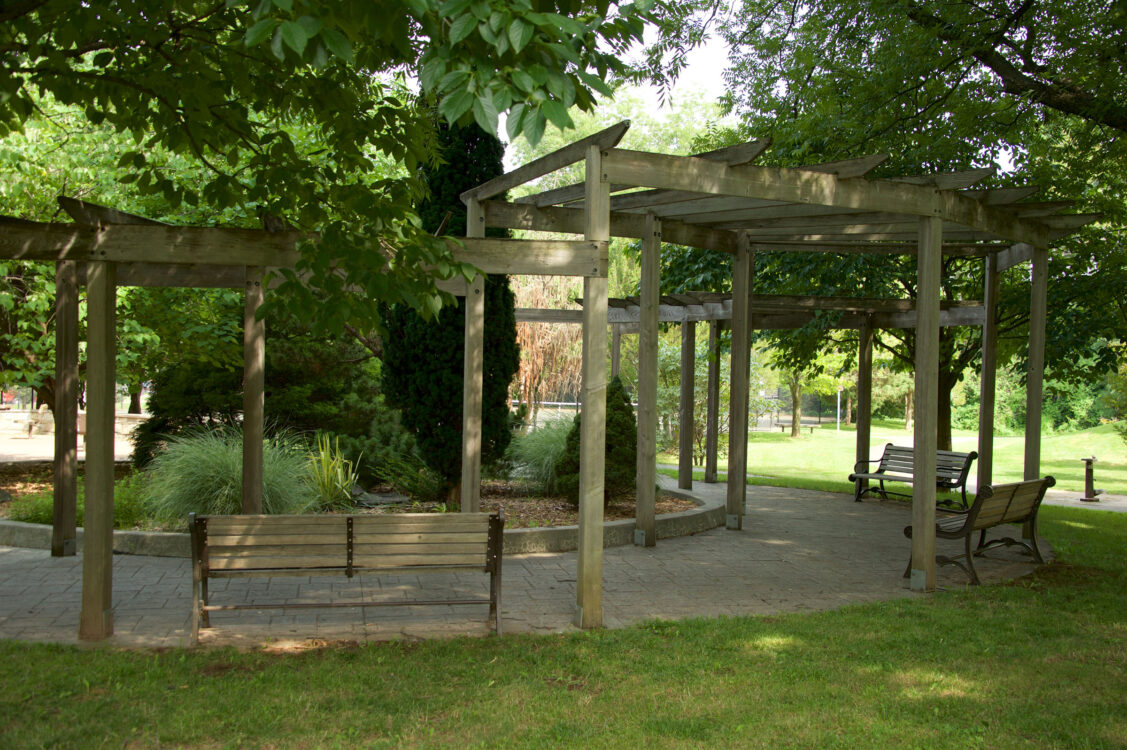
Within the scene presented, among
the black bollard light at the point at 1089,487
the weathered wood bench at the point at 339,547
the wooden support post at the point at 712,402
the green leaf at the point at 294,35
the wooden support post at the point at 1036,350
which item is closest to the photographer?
the green leaf at the point at 294,35

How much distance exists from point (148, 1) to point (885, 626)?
5517 millimetres

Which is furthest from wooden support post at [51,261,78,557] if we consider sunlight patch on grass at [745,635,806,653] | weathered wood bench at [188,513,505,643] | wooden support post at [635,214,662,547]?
sunlight patch on grass at [745,635,806,653]

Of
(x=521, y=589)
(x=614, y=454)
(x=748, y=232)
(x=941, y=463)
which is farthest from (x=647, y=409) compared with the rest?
(x=941, y=463)

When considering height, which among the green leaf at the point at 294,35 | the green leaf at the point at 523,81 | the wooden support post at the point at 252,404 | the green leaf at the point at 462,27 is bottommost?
the wooden support post at the point at 252,404

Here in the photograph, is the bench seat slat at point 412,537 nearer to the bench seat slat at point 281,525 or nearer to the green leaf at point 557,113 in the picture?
the bench seat slat at point 281,525

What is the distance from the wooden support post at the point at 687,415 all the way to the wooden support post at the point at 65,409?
7.24 metres

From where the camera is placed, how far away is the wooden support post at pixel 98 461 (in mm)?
5262

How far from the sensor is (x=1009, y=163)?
516 inches

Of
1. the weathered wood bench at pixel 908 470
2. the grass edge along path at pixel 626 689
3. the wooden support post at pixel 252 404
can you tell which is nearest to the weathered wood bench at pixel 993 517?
the grass edge along path at pixel 626 689

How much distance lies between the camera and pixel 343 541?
17.6ft

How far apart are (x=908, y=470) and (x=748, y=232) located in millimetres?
4984

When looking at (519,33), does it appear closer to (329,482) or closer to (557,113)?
(557,113)

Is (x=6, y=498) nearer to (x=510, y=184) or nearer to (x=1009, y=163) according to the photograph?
(x=510, y=184)

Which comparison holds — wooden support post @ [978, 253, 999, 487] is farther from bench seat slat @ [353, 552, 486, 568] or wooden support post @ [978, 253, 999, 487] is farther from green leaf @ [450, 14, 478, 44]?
green leaf @ [450, 14, 478, 44]
